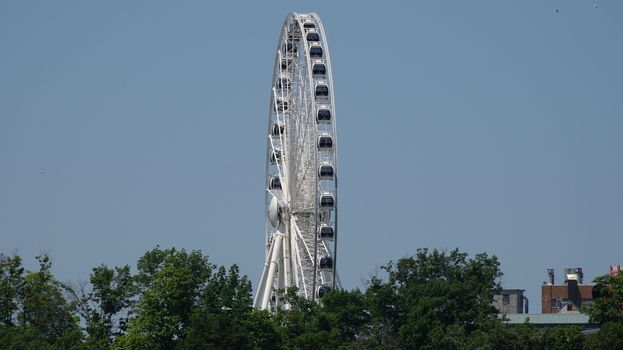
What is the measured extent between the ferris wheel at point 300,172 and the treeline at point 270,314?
3.43 meters

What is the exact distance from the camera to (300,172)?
484 feet

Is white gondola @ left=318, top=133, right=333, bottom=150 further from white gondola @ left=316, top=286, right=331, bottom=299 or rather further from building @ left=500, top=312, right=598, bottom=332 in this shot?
building @ left=500, top=312, right=598, bottom=332

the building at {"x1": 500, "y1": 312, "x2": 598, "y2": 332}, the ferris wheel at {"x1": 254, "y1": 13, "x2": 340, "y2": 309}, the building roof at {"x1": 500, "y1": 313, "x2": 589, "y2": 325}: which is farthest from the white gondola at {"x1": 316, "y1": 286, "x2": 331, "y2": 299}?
the building roof at {"x1": 500, "y1": 313, "x2": 589, "y2": 325}

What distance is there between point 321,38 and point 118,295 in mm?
26184

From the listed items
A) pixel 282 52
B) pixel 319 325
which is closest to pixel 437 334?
pixel 319 325

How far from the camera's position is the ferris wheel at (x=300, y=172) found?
141625mm

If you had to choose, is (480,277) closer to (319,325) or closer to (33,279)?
(319,325)

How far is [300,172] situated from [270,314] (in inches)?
454

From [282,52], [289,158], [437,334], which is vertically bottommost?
[437,334]

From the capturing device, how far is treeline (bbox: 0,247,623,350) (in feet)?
435

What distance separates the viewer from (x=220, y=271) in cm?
14088

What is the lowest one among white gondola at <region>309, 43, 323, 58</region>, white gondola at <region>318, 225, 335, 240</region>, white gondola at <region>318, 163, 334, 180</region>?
white gondola at <region>318, 225, 335, 240</region>

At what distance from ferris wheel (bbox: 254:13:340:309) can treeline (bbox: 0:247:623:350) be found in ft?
11.2

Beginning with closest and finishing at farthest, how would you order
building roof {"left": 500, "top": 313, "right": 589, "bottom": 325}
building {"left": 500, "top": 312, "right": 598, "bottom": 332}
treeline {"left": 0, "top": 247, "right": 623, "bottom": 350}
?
treeline {"left": 0, "top": 247, "right": 623, "bottom": 350} → building {"left": 500, "top": 312, "right": 598, "bottom": 332} → building roof {"left": 500, "top": 313, "right": 589, "bottom": 325}
